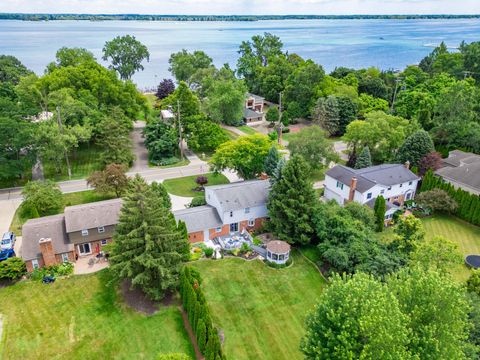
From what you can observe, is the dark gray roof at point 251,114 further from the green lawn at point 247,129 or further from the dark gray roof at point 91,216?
the dark gray roof at point 91,216

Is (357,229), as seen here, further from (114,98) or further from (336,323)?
(114,98)

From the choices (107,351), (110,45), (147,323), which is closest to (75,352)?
(107,351)

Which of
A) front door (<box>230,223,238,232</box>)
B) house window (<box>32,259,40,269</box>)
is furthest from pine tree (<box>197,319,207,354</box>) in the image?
house window (<box>32,259,40,269</box>)

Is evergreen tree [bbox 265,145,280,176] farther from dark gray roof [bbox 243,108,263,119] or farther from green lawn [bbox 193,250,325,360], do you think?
dark gray roof [bbox 243,108,263,119]

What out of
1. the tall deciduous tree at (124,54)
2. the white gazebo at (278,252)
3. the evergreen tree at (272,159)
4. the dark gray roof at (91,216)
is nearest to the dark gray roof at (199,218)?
the dark gray roof at (91,216)

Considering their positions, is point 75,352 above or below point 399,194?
below

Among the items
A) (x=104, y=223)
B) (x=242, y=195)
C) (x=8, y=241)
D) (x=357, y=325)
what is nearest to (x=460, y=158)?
(x=242, y=195)

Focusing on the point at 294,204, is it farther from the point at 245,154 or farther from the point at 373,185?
the point at 245,154

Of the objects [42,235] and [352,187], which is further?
[352,187]
